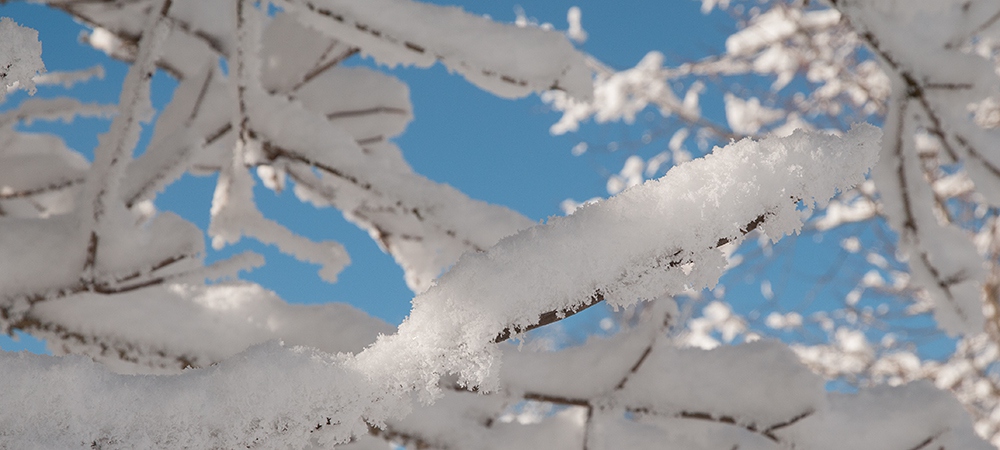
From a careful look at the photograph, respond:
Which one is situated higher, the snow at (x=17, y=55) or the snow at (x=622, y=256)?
the snow at (x=17, y=55)

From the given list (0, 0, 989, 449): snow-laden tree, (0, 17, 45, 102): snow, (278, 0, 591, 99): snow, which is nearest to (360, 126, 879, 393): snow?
(0, 0, 989, 449): snow-laden tree

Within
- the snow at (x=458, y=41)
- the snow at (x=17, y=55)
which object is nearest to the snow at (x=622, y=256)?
the snow at (x=17, y=55)

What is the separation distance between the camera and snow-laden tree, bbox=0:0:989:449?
0.50 metres

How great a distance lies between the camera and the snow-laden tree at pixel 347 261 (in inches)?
19.5

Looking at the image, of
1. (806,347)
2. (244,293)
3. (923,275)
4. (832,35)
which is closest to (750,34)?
(832,35)

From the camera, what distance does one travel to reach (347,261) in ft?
4.88

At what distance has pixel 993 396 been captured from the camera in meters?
3.76

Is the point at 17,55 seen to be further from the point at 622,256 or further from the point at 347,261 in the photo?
the point at 347,261

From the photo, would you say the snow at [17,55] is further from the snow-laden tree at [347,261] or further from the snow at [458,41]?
the snow at [458,41]

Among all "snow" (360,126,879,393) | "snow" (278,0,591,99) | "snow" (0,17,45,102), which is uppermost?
"snow" (278,0,591,99)

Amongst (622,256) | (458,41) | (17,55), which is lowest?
(622,256)

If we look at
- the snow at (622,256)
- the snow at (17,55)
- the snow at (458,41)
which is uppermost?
the snow at (458,41)

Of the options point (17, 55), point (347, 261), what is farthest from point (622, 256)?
point (347, 261)

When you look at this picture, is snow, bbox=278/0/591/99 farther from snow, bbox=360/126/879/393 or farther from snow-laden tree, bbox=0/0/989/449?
snow, bbox=360/126/879/393
